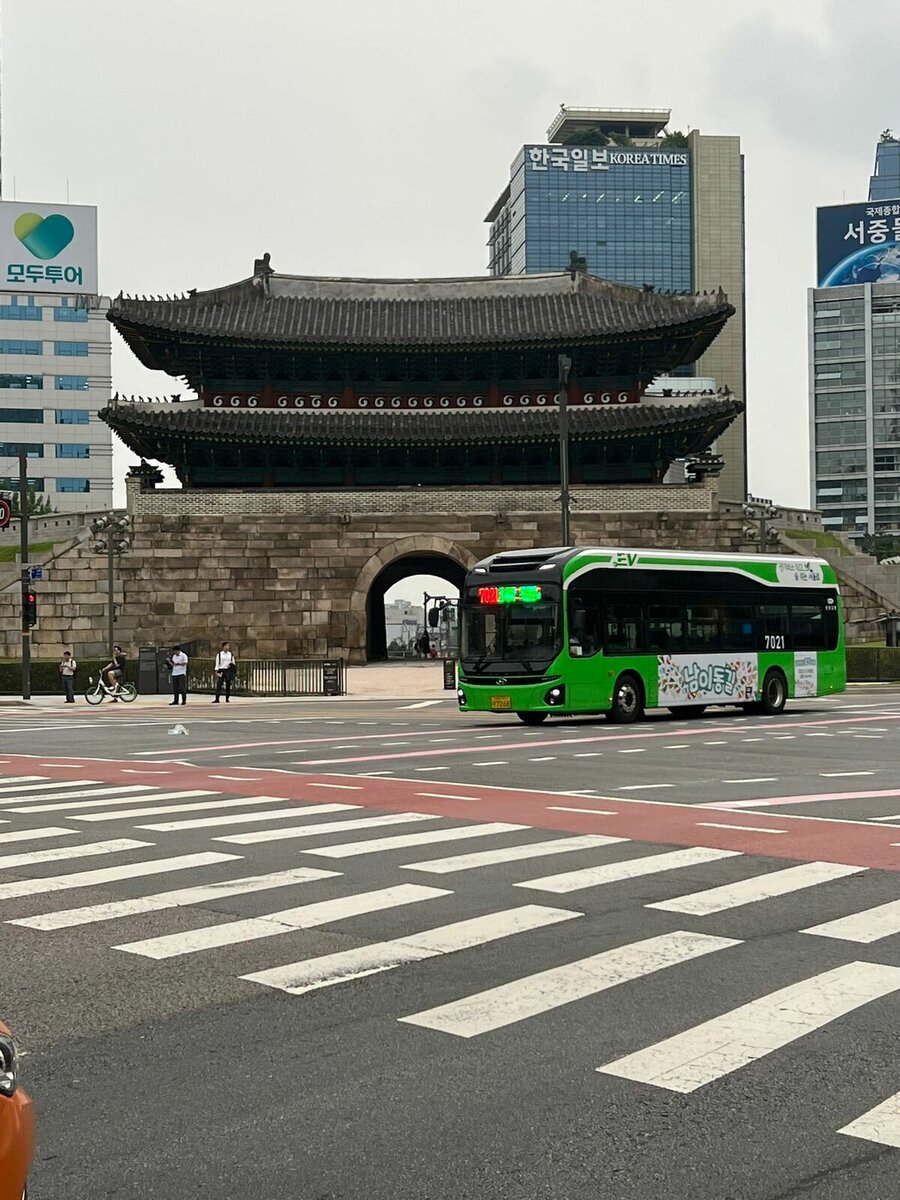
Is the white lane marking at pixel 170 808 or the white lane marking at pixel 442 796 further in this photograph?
the white lane marking at pixel 442 796

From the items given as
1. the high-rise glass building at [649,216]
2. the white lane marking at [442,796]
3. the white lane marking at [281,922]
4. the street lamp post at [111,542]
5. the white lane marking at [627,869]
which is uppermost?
the high-rise glass building at [649,216]

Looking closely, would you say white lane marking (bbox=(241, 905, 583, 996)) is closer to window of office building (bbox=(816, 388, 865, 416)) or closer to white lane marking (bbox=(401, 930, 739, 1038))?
white lane marking (bbox=(401, 930, 739, 1038))

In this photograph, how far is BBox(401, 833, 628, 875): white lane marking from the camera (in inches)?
371

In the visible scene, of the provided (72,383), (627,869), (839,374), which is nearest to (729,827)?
(627,869)

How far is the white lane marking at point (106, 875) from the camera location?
8.73 meters

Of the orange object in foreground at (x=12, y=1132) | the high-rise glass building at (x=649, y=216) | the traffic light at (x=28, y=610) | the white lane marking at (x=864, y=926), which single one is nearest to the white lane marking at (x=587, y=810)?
the white lane marking at (x=864, y=926)

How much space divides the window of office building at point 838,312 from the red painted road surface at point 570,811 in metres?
144

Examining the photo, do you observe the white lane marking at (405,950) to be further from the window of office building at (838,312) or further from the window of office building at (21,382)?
the window of office building at (838,312)

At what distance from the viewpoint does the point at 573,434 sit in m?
49.6

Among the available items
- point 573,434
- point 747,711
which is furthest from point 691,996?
point 573,434

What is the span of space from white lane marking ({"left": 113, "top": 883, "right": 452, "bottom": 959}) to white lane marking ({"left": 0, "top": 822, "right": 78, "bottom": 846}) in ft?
12.2

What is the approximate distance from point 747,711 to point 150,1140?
26768mm

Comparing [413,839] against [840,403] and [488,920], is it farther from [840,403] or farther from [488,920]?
[840,403]

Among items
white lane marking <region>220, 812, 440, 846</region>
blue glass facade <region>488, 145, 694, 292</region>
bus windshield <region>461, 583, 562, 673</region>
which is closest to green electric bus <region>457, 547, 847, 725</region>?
bus windshield <region>461, 583, 562, 673</region>
